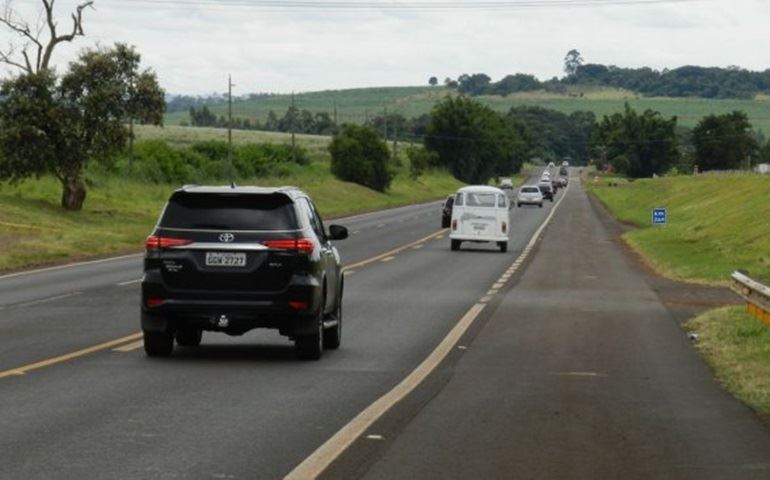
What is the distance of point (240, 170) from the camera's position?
107250 millimetres

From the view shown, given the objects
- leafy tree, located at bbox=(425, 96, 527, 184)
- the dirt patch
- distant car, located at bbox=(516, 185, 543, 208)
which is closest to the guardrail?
the dirt patch

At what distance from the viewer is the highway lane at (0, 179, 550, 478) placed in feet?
34.0

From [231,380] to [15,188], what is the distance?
51381 millimetres

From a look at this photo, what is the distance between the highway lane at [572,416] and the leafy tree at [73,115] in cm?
3703

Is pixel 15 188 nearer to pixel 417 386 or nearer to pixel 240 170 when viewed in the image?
pixel 240 170

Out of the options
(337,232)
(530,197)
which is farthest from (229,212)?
(530,197)

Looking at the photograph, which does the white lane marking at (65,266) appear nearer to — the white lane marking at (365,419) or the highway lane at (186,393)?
the highway lane at (186,393)

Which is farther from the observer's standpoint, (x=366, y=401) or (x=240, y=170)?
(x=240, y=170)

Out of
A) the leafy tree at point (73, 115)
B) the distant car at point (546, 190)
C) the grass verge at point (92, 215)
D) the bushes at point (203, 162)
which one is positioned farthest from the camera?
the distant car at point (546, 190)

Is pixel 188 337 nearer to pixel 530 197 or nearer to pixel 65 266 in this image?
pixel 65 266

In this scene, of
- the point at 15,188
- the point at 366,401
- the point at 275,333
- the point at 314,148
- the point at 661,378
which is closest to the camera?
the point at 366,401

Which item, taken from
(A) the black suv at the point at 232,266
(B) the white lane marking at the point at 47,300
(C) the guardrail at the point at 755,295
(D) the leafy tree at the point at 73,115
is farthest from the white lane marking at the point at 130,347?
(D) the leafy tree at the point at 73,115

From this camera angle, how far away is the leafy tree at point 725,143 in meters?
192

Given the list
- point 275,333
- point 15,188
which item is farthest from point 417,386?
point 15,188
